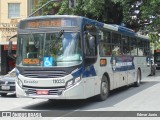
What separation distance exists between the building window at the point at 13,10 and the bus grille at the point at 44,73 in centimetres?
2698

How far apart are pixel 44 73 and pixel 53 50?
0.80 meters

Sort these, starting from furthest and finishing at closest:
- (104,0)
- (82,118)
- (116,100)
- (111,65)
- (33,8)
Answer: (33,8)
(104,0)
(111,65)
(116,100)
(82,118)

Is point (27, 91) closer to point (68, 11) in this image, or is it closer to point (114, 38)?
point (114, 38)

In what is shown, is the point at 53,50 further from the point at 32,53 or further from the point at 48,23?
the point at 48,23

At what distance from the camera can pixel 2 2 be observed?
38531 millimetres

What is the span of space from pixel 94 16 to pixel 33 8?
7798mm

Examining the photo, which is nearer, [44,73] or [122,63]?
[44,73]

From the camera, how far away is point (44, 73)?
1218cm

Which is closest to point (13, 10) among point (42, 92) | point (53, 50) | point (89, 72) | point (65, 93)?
point (89, 72)

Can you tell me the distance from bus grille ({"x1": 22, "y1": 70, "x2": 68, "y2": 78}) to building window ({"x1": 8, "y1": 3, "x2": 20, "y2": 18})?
88.5 feet

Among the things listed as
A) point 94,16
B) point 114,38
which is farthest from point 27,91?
point 94,16

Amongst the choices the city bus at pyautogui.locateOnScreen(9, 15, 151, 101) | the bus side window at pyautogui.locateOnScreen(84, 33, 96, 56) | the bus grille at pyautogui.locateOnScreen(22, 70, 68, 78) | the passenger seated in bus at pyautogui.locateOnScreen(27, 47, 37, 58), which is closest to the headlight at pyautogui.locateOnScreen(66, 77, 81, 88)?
the city bus at pyautogui.locateOnScreen(9, 15, 151, 101)

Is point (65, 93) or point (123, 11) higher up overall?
point (123, 11)

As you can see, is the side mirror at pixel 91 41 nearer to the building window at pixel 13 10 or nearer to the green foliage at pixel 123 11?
the green foliage at pixel 123 11
